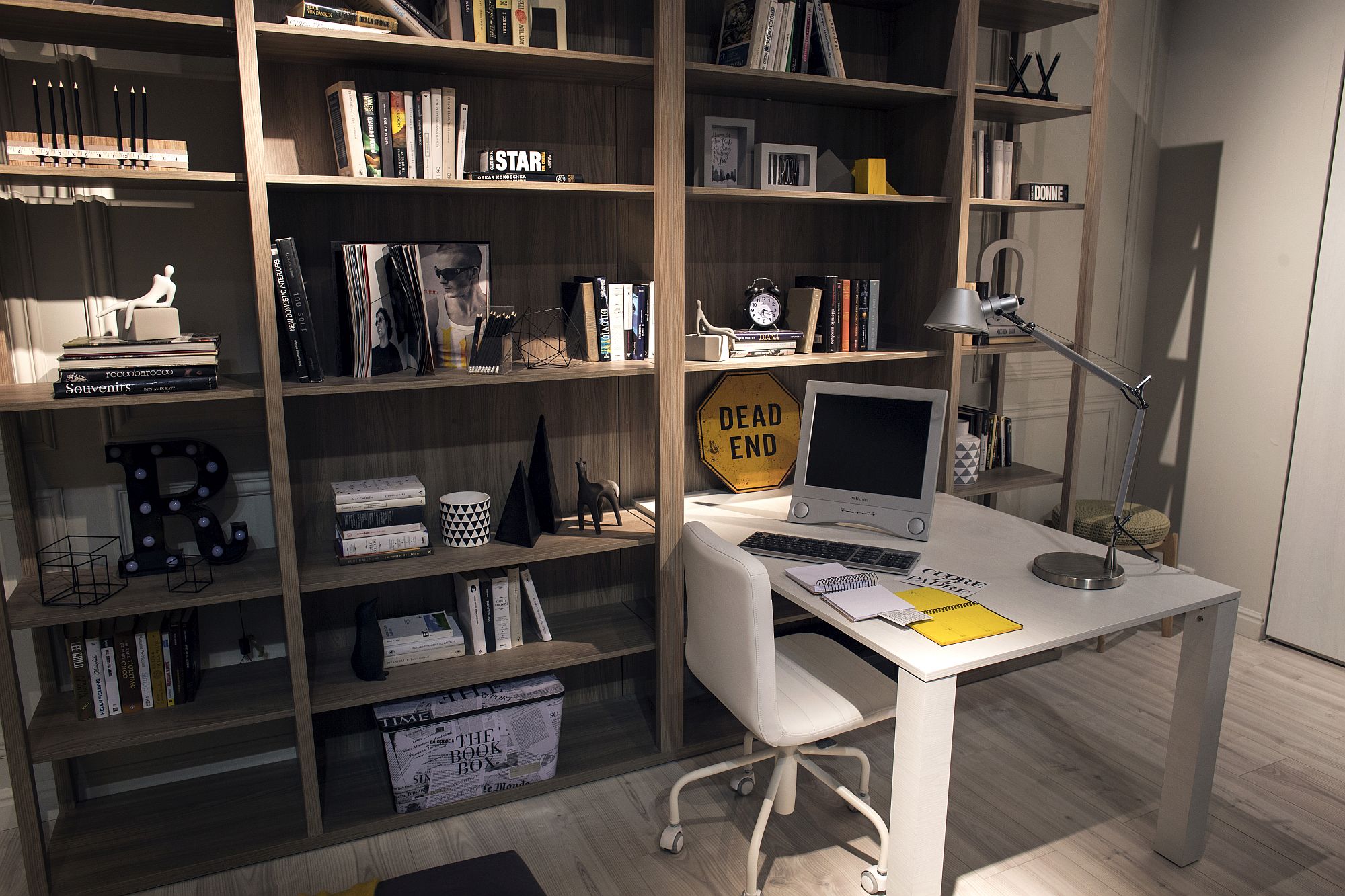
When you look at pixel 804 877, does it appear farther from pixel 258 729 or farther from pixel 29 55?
pixel 29 55

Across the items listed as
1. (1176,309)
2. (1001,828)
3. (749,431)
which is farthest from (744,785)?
(1176,309)

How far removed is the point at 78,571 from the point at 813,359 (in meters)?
2.15

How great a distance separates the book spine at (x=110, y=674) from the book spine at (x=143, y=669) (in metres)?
0.05

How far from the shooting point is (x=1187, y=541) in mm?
3895

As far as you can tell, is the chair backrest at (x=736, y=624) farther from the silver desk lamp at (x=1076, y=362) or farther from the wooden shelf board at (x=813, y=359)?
the silver desk lamp at (x=1076, y=362)

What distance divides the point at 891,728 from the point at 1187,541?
6.22 feet

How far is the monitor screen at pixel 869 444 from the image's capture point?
8.16 ft

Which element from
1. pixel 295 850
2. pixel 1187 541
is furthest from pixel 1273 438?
pixel 295 850

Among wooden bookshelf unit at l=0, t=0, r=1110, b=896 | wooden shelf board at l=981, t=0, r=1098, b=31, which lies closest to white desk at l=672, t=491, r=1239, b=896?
wooden bookshelf unit at l=0, t=0, r=1110, b=896

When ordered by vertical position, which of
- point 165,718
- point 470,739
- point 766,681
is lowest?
point 470,739

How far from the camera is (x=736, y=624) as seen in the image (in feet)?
6.59

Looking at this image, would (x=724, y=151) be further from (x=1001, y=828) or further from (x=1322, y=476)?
(x=1322, y=476)

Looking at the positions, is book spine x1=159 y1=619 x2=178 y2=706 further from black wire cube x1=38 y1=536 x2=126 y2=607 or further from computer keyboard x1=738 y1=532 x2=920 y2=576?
computer keyboard x1=738 y1=532 x2=920 y2=576

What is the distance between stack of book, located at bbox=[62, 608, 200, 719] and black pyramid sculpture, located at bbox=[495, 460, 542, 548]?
86cm
